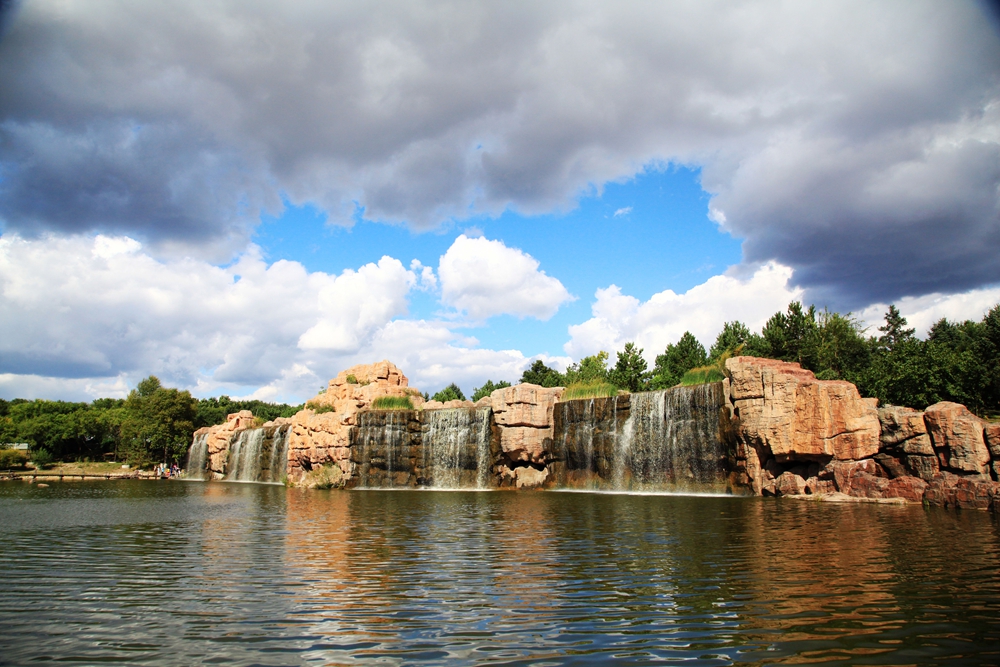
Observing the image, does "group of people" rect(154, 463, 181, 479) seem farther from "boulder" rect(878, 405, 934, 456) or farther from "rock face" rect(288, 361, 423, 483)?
"boulder" rect(878, 405, 934, 456)

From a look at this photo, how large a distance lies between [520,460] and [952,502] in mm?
24241

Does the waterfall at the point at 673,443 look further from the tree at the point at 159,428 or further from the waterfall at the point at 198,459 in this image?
the tree at the point at 159,428

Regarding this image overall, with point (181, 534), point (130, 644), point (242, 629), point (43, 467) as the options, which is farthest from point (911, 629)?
point (43, 467)

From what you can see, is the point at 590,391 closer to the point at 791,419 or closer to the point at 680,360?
the point at 791,419

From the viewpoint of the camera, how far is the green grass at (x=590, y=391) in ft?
135

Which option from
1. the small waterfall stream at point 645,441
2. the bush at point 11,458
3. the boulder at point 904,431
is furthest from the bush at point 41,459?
the boulder at point 904,431

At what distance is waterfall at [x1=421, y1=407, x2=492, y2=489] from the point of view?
4288 cm

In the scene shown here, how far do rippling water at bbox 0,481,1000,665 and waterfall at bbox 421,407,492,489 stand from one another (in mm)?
23609

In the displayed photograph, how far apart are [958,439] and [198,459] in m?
71.2

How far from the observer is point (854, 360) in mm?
54219

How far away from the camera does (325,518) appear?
22078mm

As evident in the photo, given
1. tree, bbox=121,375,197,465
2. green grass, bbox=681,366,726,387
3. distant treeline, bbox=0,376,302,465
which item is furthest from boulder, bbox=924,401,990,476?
tree, bbox=121,375,197,465

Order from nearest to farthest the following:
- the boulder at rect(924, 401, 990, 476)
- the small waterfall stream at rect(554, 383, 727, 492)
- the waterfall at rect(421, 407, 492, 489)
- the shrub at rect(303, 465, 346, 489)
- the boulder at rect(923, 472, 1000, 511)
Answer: the boulder at rect(923, 472, 1000, 511)
the boulder at rect(924, 401, 990, 476)
the small waterfall stream at rect(554, 383, 727, 492)
the waterfall at rect(421, 407, 492, 489)
the shrub at rect(303, 465, 346, 489)

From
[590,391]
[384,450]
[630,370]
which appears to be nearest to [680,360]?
[630,370]
